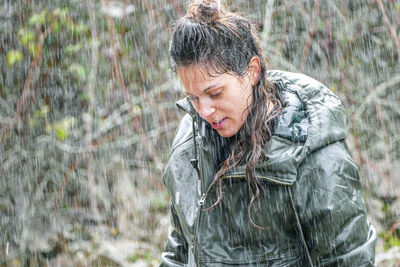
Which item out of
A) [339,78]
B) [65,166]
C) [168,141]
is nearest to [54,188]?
[65,166]

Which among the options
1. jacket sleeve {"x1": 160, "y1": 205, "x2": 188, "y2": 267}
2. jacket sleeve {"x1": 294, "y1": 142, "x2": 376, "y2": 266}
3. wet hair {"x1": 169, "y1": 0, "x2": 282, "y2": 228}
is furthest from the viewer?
jacket sleeve {"x1": 160, "y1": 205, "x2": 188, "y2": 267}

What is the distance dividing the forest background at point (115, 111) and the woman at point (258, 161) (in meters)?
2.41

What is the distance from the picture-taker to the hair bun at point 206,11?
5.81 ft

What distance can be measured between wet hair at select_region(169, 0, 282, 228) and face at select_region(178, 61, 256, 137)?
20mm

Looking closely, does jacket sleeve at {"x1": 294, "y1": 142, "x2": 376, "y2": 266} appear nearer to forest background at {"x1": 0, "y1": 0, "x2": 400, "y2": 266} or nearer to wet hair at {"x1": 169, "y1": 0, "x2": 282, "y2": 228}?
wet hair at {"x1": 169, "y1": 0, "x2": 282, "y2": 228}

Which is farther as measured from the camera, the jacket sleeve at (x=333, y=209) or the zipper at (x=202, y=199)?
the zipper at (x=202, y=199)

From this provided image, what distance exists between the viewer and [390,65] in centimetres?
476

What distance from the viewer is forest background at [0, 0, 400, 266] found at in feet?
14.3

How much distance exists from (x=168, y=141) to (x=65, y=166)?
99 cm

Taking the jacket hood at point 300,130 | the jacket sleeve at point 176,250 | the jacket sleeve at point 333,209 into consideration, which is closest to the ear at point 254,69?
the jacket hood at point 300,130

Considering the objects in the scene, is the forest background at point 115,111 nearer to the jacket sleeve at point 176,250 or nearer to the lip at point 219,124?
the jacket sleeve at point 176,250

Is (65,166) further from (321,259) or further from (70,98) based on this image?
(321,259)

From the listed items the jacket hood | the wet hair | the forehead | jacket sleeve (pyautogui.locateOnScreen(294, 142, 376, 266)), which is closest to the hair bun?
the wet hair

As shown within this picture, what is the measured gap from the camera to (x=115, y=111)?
452cm
